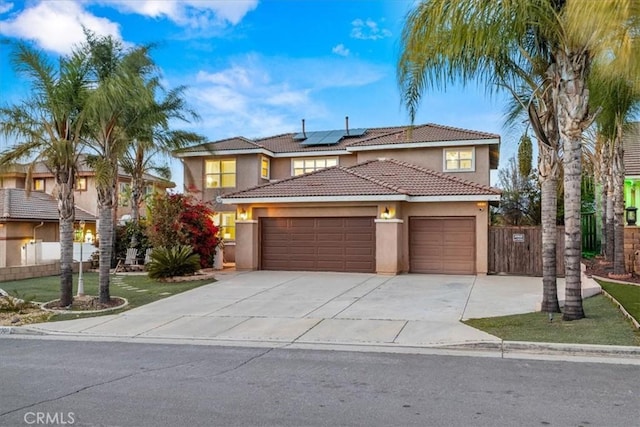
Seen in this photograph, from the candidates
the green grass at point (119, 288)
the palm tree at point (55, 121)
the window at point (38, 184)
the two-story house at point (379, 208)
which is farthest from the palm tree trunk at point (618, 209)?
the window at point (38, 184)

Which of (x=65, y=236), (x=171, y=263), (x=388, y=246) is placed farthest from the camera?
(x=388, y=246)

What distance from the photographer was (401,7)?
9375 millimetres

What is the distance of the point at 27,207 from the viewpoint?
91.0ft

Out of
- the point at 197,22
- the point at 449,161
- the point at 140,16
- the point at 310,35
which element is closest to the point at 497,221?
the point at 449,161

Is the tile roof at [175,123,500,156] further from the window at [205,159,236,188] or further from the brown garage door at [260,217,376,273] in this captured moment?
the brown garage door at [260,217,376,273]

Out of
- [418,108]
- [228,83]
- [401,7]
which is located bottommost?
[418,108]

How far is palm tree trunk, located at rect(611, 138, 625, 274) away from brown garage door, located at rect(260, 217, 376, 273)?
803cm

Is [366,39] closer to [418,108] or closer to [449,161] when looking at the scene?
[449,161]

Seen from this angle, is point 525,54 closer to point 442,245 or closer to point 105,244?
point 442,245

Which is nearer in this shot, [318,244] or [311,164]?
[318,244]

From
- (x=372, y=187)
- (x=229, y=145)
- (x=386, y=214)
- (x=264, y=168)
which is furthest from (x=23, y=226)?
(x=386, y=214)

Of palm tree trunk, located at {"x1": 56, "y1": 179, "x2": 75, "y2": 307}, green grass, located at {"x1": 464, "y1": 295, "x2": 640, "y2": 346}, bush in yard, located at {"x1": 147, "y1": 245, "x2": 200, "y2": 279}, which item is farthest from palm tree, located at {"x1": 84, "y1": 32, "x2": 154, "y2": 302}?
green grass, located at {"x1": 464, "y1": 295, "x2": 640, "y2": 346}

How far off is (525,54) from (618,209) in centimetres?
844

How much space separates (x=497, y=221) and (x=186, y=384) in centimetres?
2527
